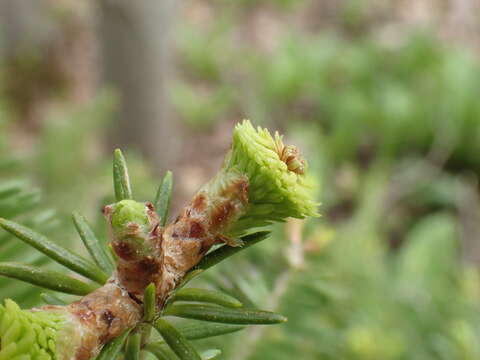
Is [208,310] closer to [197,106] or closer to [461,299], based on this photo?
[461,299]

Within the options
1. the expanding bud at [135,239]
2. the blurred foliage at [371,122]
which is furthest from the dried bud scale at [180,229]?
the blurred foliage at [371,122]

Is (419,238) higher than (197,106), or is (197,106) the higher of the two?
(197,106)

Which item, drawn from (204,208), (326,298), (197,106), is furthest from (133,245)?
(197,106)

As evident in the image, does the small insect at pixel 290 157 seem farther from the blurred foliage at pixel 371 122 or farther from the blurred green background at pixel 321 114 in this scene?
the blurred foliage at pixel 371 122

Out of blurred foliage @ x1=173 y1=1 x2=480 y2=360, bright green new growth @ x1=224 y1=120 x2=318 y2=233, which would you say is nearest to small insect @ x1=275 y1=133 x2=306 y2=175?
bright green new growth @ x1=224 y1=120 x2=318 y2=233

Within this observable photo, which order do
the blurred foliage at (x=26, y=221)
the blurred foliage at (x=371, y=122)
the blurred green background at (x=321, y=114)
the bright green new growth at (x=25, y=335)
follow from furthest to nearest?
1. the blurred foliage at (x=371, y=122)
2. the blurred green background at (x=321, y=114)
3. the blurred foliage at (x=26, y=221)
4. the bright green new growth at (x=25, y=335)

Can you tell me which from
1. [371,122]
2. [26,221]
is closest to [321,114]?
[371,122]
